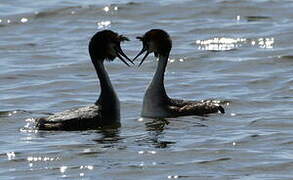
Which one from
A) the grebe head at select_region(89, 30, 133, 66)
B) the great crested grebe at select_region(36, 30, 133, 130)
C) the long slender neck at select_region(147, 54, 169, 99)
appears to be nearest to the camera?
the great crested grebe at select_region(36, 30, 133, 130)

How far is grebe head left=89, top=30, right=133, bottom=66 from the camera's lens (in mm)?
17375

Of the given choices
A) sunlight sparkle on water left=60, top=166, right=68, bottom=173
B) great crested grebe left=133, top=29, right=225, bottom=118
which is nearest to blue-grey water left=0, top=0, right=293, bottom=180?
sunlight sparkle on water left=60, top=166, right=68, bottom=173

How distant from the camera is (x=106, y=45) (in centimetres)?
1748

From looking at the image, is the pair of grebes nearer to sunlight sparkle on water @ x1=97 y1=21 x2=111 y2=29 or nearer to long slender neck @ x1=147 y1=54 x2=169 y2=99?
long slender neck @ x1=147 y1=54 x2=169 y2=99

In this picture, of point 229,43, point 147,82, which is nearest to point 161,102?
point 147,82

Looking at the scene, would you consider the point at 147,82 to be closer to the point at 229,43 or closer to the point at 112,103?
the point at 229,43

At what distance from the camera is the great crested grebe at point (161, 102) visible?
1767cm

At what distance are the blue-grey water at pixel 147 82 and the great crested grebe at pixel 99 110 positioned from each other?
148mm

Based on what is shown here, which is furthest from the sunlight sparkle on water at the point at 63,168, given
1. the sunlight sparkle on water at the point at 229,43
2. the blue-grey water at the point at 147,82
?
the sunlight sparkle on water at the point at 229,43

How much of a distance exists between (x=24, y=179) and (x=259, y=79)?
729 centimetres

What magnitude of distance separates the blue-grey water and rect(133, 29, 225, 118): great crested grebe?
0.15 metres

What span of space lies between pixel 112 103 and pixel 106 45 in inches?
35.8

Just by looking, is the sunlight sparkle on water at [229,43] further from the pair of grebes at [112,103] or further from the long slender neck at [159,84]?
the pair of grebes at [112,103]

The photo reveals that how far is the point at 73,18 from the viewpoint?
1095 inches
